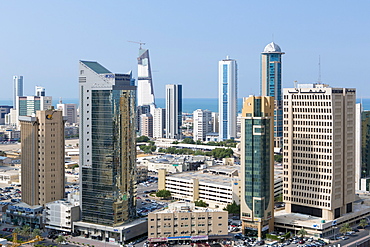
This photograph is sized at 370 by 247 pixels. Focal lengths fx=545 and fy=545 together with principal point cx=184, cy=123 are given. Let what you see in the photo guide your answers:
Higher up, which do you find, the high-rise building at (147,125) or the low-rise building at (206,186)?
the high-rise building at (147,125)

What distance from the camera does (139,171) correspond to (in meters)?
84.7

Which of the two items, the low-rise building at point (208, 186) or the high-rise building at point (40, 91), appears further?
the high-rise building at point (40, 91)

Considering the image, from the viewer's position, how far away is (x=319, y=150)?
53.7 metres

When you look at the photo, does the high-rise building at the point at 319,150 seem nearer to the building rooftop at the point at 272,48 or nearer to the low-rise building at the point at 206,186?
the low-rise building at the point at 206,186

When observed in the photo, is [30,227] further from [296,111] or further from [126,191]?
[296,111]

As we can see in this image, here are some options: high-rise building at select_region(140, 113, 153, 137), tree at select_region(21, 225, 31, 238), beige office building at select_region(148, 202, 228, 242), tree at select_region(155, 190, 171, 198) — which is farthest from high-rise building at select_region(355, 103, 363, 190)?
high-rise building at select_region(140, 113, 153, 137)

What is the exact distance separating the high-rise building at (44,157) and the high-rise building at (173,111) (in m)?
90.6

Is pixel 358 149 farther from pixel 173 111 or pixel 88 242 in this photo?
pixel 173 111

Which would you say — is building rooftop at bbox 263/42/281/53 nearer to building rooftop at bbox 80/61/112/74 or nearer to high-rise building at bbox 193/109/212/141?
high-rise building at bbox 193/109/212/141

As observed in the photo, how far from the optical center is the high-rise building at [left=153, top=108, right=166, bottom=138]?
153 m

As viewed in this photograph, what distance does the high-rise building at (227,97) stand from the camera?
141 meters

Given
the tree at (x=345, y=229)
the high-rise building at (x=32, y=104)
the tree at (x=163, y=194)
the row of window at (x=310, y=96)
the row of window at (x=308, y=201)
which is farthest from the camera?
the high-rise building at (x=32, y=104)

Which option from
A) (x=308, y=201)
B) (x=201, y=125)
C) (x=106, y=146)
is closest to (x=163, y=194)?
(x=106, y=146)

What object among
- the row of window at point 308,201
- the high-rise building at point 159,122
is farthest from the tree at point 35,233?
the high-rise building at point 159,122
